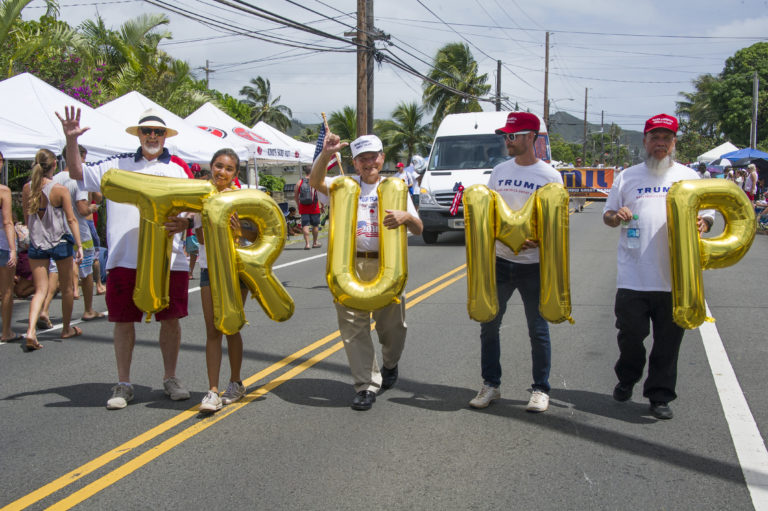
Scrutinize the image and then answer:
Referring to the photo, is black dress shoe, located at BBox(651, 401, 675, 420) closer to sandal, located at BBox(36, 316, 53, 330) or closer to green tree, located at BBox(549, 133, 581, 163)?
sandal, located at BBox(36, 316, 53, 330)

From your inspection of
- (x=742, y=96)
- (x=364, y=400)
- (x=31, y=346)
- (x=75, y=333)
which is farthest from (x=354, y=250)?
(x=742, y=96)

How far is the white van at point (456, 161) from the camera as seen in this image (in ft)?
51.4

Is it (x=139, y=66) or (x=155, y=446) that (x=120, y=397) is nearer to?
(x=155, y=446)

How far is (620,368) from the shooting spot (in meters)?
5.05

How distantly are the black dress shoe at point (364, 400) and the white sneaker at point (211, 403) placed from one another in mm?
924

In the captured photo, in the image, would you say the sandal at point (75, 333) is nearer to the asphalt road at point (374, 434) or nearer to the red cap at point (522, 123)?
the asphalt road at point (374, 434)

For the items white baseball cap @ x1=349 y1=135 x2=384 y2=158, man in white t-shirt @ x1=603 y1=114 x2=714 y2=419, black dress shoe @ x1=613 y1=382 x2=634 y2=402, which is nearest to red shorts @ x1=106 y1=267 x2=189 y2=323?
white baseball cap @ x1=349 y1=135 x2=384 y2=158

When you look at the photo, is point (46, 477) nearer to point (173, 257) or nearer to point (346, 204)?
point (173, 257)

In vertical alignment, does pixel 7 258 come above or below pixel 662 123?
below

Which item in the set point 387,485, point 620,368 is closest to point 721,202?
point 620,368

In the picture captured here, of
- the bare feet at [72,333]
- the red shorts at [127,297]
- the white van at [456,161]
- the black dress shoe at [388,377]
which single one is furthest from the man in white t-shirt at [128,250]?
the white van at [456,161]

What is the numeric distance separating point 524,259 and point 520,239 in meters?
0.29

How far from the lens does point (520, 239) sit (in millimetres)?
4590

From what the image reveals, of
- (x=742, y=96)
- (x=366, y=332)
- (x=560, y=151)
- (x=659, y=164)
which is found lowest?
(x=366, y=332)
